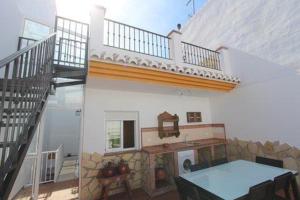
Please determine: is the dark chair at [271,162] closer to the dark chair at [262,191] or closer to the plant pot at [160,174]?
the dark chair at [262,191]

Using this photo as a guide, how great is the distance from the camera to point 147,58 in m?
3.55

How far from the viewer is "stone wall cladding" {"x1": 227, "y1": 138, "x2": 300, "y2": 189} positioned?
3.37m

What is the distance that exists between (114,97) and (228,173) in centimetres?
291

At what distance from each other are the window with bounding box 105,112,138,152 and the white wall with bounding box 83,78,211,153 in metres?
0.15

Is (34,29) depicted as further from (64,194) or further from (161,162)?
(161,162)

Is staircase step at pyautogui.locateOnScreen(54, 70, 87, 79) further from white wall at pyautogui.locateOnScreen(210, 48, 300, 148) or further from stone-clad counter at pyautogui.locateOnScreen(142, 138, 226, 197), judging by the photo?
white wall at pyautogui.locateOnScreen(210, 48, 300, 148)

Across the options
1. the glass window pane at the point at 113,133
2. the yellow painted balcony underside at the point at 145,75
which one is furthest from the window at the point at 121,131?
the yellow painted balcony underside at the point at 145,75

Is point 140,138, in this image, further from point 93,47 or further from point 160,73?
point 93,47

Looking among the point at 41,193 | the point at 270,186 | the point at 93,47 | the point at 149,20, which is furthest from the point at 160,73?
the point at 41,193

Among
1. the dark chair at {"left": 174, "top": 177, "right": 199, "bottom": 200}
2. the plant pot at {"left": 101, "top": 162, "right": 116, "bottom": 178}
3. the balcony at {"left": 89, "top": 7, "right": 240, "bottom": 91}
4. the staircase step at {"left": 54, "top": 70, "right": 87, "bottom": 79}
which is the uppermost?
the balcony at {"left": 89, "top": 7, "right": 240, "bottom": 91}

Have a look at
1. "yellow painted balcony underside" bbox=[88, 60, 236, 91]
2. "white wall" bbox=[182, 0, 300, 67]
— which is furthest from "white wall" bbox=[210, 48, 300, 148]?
"yellow painted balcony underside" bbox=[88, 60, 236, 91]

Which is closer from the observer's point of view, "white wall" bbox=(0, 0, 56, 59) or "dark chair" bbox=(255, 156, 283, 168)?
"dark chair" bbox=(255, 156, 283, 168)

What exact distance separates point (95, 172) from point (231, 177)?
274 cm

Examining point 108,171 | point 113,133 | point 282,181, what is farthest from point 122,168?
point 282,181
